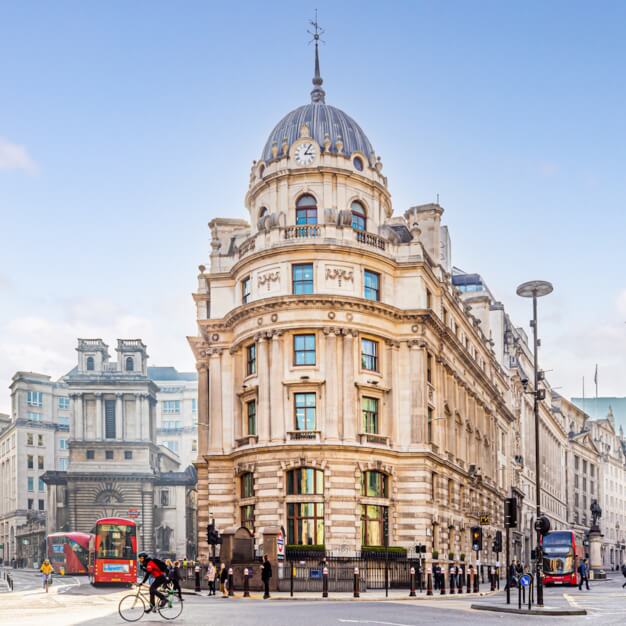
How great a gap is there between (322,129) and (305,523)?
76.5 ft

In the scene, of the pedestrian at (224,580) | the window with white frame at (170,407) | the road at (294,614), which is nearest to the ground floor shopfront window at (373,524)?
the pedestrian at (224,580)

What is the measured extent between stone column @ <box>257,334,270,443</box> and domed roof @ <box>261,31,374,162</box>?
12048mm

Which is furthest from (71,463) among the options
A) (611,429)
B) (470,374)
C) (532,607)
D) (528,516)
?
(532,607)

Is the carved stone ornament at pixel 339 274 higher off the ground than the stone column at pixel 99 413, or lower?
higher

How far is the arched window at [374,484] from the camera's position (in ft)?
178

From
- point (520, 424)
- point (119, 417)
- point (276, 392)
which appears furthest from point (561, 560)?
point (119, 417)

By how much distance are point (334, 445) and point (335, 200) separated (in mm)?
14337

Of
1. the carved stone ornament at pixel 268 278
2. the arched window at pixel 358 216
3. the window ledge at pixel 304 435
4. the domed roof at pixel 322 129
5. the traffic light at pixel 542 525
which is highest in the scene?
the domed roof at pixel 322 129

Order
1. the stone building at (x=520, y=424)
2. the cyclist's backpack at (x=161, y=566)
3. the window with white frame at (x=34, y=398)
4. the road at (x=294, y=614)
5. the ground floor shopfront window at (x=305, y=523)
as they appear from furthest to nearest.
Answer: the window with white frame at (x=34, y=398)
the stone building at (x=520, y=424)
the ground floor shopfront window at (x=305, y=523)
the cyclist's backpack at (x=161, y=566)
the road at (x=294, y=614)

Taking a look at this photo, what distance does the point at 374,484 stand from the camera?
54938mm

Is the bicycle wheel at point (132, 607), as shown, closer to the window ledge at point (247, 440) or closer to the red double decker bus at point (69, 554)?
the window ledge at point (247, 440)

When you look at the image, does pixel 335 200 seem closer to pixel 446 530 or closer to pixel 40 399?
pixel 446 530

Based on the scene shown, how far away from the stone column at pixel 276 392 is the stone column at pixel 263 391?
0.74 ft

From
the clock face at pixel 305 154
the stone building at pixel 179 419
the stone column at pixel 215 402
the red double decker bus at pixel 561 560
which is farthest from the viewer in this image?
the stone building at pixel 179 419
